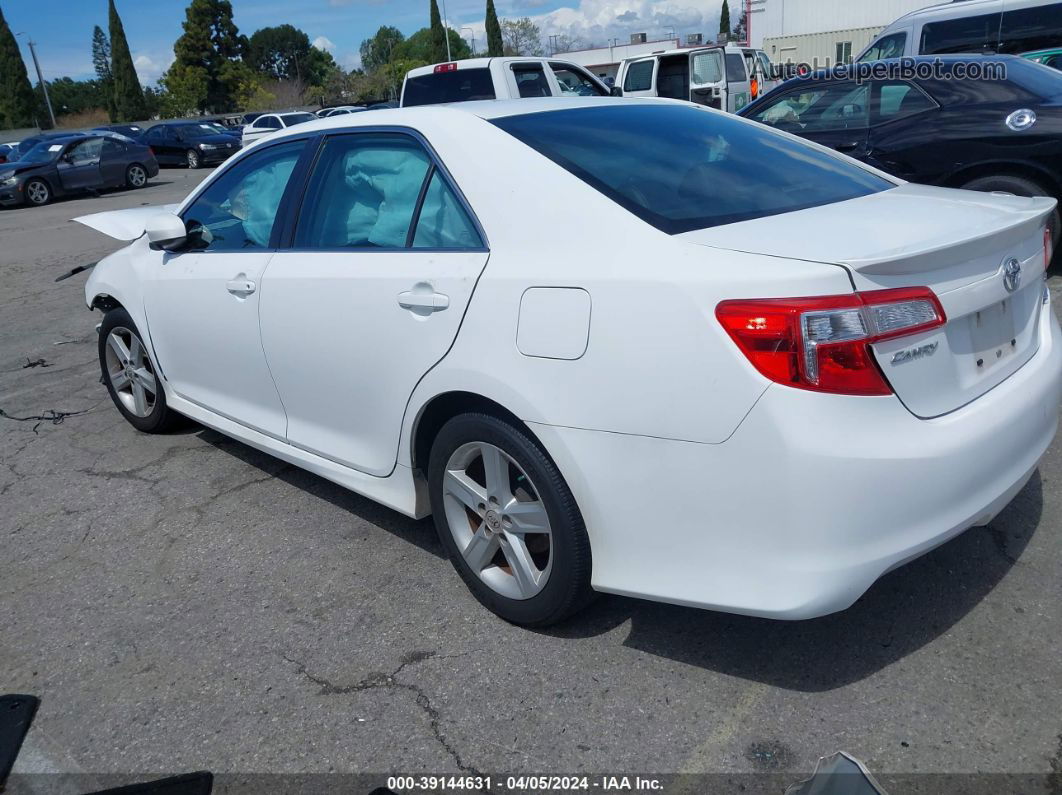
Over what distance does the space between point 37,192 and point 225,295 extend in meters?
20.5

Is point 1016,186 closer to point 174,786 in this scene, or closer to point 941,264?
point 941,264

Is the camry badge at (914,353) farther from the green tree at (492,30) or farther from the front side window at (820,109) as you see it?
the green tree at (492,30)

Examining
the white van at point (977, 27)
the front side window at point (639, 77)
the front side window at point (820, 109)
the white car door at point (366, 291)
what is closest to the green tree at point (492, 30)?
the front side window at point (639, 77)

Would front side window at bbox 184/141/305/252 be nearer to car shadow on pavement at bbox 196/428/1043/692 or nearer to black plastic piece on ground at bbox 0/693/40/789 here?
black plastic piece on ground at bbox 0/693/40/789

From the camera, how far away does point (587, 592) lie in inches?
105

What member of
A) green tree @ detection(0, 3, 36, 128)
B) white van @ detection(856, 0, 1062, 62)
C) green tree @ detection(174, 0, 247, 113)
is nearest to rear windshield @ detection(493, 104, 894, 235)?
white van @ detection(856, 0, 1062, 62)

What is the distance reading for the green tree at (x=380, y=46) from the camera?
102375mm

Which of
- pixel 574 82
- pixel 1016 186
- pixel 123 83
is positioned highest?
pixel 123 83

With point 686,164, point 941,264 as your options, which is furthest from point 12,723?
point 941,264

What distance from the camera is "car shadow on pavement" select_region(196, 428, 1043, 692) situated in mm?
2607

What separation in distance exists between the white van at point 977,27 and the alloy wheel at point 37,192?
61.1 feet

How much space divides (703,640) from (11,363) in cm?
628

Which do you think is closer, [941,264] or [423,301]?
[941,264]

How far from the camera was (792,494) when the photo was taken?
212cm
